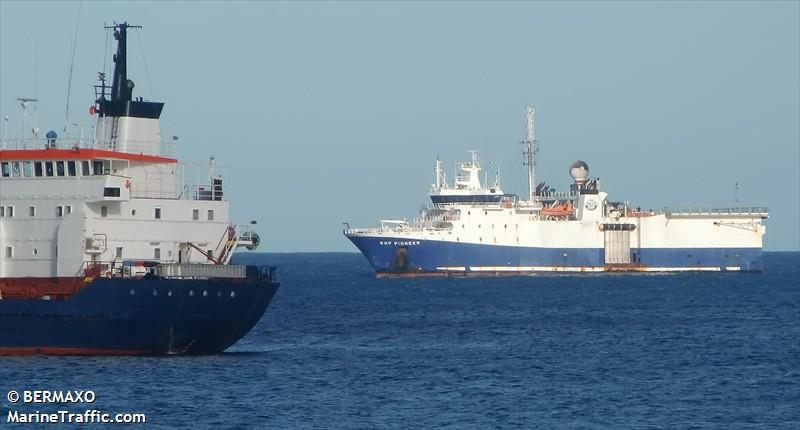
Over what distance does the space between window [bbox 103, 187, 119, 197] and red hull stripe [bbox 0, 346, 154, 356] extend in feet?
12.7

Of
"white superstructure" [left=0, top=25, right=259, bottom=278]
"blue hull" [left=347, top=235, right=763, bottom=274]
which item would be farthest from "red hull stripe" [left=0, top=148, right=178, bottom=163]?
"blue hull" [left=347, top=235, right=763, bottom=274]

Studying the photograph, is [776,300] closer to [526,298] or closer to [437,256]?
[526,298]

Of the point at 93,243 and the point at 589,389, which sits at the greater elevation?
the point at 93,243

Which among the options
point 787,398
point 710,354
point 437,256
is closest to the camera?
point 787,398

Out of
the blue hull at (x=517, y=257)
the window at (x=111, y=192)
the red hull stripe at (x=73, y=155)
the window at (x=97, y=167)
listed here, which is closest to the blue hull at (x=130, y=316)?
the window at (x=111, y=192)

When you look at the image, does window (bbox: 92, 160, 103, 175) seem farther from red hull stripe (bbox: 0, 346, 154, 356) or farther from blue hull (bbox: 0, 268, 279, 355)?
red hull stripe (bbox: 0, 346, 154, 356)

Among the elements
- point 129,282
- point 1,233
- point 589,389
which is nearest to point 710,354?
point 589,389

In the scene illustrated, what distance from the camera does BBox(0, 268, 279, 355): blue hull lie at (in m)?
36.6

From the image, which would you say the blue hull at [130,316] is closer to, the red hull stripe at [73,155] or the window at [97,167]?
the window at [97,167]

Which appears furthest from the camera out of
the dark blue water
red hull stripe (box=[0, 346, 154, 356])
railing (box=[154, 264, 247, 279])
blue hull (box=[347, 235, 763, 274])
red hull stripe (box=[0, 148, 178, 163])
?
blue hull (box=[347, 235, 763, 274])

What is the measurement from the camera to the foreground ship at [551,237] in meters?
105

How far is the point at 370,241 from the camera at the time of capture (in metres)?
107

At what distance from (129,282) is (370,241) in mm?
70393

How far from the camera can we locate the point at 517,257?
106 meters
